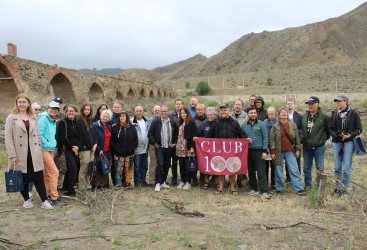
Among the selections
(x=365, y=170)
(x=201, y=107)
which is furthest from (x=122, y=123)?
(x=365, y=170)

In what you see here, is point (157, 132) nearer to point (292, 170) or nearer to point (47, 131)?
point (47, 131)

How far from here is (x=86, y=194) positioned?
557 cm

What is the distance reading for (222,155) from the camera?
6168 millimetres

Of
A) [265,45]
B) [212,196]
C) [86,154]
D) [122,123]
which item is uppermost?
[265,45]

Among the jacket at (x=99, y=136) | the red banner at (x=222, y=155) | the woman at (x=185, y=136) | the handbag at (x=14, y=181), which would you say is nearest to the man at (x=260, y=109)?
the red banner at (x=222, y=155)

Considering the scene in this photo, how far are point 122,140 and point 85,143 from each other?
746 millimetres

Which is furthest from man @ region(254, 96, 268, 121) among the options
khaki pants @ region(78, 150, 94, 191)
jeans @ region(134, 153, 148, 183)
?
khaki pants @ region(78, 150, 94, 191)

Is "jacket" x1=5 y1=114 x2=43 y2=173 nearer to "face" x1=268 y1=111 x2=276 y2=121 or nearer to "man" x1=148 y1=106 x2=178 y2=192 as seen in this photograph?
"man" x1=148 y1=106 x2=178 y2=192

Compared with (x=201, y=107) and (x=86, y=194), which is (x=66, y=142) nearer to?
(x=86, y=194)

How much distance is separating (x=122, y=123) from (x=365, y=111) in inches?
548

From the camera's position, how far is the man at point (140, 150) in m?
6.55

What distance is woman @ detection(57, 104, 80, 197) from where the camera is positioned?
5605mm

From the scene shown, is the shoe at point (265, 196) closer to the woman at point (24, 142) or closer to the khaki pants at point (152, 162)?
the khaki pants at point (152, 162)

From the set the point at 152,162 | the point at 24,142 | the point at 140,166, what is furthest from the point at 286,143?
the point at 24,142
